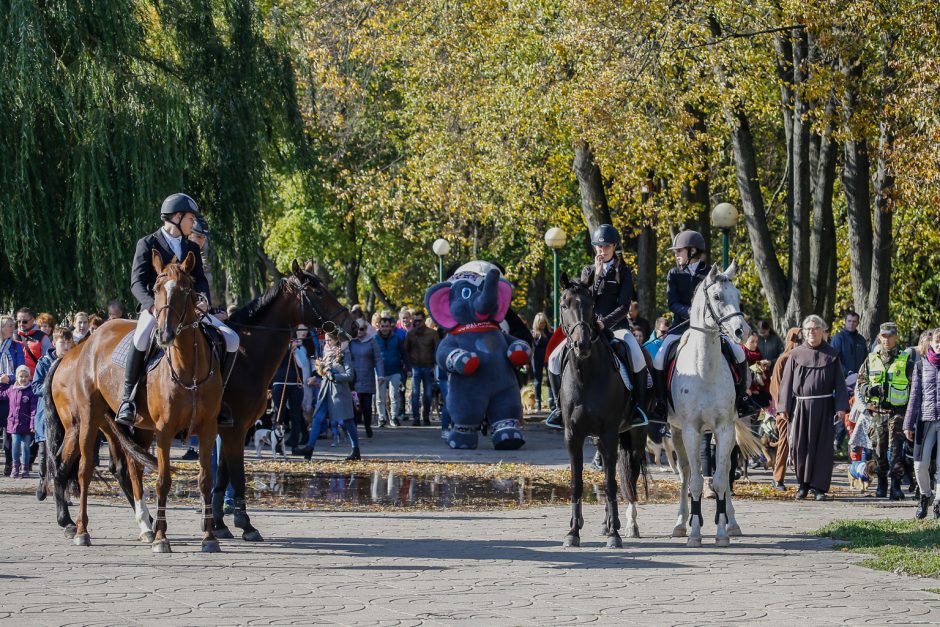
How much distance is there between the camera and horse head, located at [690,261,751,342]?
448 inches

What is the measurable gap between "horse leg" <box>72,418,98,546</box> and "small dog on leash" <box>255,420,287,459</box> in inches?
252

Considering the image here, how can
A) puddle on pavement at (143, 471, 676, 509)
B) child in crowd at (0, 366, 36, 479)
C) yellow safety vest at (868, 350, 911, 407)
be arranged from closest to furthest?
1. puddle on pavement at (143, 471, 676, 509)
2. yellow safety vest at (868, 350, 911, 407)
3. child in crowd at (0, 366, 36, 479)

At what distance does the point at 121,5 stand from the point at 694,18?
368 inches

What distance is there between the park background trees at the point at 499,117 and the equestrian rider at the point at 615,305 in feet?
19.0

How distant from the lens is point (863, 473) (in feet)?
54.5

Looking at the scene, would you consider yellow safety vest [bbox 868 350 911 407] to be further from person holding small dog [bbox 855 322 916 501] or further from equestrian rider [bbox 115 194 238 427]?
equestrian rider [bbox 115 194 238 427]

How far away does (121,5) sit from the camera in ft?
69.5

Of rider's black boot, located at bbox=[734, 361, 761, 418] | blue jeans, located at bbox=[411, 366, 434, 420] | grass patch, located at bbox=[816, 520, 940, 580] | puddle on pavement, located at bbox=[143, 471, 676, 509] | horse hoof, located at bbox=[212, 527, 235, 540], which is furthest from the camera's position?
blue jeans, located at bbox=[411, 366, 434, 420]

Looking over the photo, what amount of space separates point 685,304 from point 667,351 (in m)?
0.50

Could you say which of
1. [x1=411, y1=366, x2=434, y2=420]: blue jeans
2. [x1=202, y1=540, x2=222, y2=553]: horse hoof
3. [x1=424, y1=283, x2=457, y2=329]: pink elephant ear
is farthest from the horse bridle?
[x1=411, y1=366, x2=434, y2=420]: blue jeans

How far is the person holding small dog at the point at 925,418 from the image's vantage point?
13633 millimetres

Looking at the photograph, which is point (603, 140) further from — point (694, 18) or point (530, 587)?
point (530, 587)

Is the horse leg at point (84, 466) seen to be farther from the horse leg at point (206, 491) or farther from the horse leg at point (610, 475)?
the horse leg at point (610, 475)

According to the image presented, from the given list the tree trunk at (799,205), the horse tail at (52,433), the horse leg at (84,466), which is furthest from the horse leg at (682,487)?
the tree trunk at (799,205)
